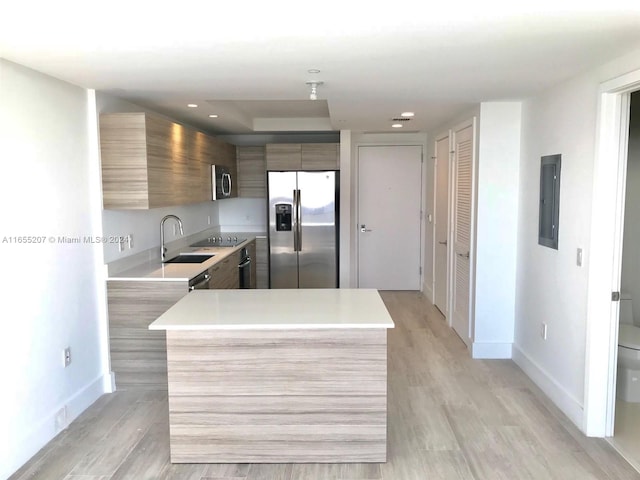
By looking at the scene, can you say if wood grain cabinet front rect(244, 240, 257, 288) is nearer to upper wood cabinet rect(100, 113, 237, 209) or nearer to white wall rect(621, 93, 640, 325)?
upper wood cabinet rect(100, 113, 237, 209)

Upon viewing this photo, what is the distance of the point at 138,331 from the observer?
11.8 feet

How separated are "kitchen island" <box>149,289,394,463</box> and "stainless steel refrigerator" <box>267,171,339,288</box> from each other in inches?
140

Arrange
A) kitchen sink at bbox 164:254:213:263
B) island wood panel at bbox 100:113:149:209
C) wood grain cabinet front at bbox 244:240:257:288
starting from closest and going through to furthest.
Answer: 1. island wood panel at bbox 100:113:149:209
2. kitchen sink at bbox 164:254:213:263
3. wood grain cabinet front at bbox 244:240:257:288

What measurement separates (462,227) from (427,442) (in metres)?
2.39

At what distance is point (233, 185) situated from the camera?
20.7 feet

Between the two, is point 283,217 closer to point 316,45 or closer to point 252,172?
point 252,172

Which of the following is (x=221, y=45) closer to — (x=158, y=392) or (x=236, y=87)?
(x=236, y=87)

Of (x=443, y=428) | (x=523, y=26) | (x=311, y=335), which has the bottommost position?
(x=443, y=428)

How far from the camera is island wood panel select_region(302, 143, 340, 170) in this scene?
6.15 m

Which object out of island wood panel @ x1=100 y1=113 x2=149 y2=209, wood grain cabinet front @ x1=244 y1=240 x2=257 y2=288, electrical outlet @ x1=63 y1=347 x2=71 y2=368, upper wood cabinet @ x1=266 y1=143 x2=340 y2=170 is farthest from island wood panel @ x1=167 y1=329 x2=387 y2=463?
upper wood cabinet @ x1=266 y1=143 x2=340 y2=170

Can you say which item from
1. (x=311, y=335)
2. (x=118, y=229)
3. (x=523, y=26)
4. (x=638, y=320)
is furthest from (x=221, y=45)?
(x=638, y=320)

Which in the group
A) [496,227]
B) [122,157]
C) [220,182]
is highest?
[122,157]

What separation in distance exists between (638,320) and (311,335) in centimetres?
299

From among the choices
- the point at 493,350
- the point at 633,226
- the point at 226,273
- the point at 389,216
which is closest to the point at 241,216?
the point at 389,216
